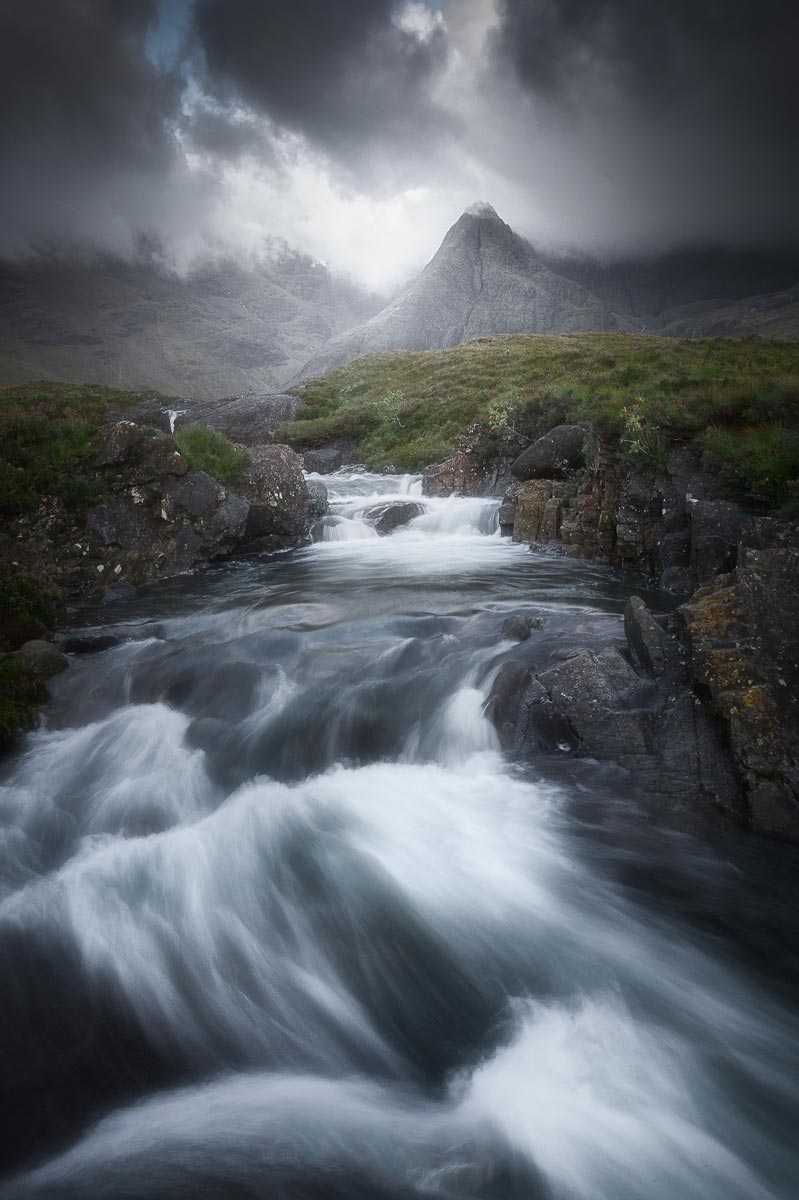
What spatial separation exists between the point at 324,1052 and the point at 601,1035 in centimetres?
185

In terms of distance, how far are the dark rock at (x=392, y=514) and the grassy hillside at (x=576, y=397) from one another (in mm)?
5241

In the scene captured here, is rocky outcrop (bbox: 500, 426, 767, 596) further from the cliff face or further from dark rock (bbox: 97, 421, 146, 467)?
dark rock (bbox: 97, 421, 146, 467)

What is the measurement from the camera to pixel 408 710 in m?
8.09

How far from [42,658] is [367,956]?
612 cm

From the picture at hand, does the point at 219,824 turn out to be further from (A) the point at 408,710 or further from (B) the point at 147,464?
(B) the point at 147,464

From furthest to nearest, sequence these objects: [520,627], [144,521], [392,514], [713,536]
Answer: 1. [392,514]
2. [144,521]
3. [713,536]
4. [520,627]

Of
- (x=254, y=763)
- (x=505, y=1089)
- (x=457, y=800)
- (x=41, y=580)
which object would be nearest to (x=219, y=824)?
(x=254, y=763)

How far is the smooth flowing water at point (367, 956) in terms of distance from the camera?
11.2 feet

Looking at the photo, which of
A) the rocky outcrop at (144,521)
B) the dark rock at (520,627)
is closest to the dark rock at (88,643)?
the rocky outcrop at (144,521)

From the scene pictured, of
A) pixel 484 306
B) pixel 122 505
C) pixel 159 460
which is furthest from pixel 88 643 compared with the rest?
pixel 484 306

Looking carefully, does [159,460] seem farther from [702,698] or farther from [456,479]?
[702,698]

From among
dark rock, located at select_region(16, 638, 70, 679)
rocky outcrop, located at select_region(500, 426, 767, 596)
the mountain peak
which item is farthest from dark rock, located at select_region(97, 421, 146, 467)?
the mountain peak

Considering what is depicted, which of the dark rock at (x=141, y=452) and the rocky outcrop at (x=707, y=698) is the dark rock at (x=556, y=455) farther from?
the dark rock at (x=141, y=452)

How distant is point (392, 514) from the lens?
59.6 ft
